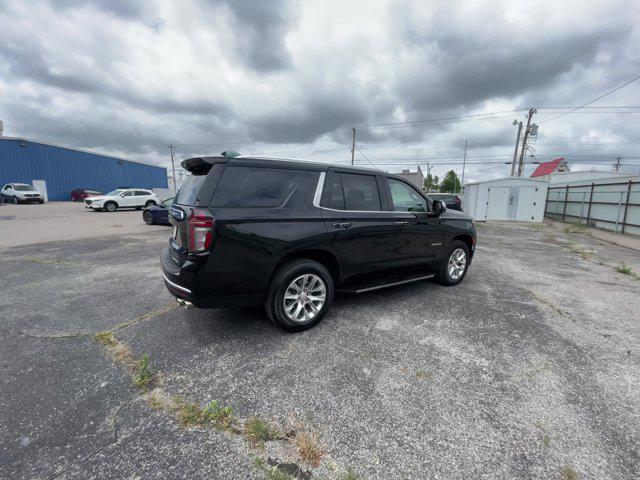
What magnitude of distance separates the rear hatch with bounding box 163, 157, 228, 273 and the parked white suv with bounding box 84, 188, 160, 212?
2179cm

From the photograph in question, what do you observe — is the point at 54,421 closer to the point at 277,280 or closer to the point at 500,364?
the point at 277,280

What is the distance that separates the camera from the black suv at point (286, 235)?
2816mm

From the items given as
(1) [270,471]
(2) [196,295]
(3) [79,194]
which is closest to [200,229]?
(2) [196,295]

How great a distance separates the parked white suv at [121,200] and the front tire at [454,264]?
73.6 ft

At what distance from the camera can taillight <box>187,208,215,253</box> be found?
107 inches

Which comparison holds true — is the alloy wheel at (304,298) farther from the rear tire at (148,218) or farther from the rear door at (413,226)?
the rear tire at (148,218)

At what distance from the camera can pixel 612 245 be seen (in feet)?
34.7

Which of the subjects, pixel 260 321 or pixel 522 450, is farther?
pixel 260 321

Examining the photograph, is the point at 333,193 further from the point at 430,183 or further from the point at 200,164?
the point at 430,183

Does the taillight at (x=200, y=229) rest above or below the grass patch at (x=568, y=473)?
above

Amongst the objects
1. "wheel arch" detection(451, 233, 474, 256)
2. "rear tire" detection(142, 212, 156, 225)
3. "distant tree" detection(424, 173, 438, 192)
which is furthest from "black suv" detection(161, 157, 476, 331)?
"distant tree" detection(424, 173, 438, 192)

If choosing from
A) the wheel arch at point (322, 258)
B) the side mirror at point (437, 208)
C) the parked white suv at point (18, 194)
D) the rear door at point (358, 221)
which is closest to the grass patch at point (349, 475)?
the wheel arch at point (322, 258)

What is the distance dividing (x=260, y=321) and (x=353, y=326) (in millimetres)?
1095

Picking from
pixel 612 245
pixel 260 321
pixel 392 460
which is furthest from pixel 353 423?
pixel 612 245
